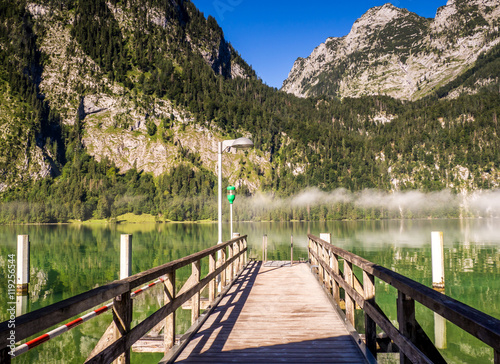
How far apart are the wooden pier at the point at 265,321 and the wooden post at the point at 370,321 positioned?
12mm

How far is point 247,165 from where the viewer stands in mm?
181500

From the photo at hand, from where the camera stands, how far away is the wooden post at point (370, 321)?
14.9ft

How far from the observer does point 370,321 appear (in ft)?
15.2

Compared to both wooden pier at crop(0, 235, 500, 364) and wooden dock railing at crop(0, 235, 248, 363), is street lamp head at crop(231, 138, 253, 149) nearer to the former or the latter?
wooden pier at crop(0, 235, 500, 364)

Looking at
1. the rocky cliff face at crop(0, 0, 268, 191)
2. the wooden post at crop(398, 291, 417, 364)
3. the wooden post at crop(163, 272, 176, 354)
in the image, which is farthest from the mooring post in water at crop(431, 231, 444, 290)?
the rocky cliff face at crop(0, 0, 268, 191)

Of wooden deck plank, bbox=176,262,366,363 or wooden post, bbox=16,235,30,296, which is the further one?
wooden post, bbox=16,235,30,296

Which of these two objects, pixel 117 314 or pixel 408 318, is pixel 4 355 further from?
pixel 408 318

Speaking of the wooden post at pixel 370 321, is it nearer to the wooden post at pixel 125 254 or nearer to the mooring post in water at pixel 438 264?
the wooden post at pixel 125 254

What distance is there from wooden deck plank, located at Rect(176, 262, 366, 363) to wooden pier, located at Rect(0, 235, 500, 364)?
0.6 inches

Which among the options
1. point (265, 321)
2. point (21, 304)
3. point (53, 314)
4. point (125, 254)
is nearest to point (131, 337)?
point (53, 314)

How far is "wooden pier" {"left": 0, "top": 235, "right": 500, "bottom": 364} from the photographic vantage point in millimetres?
2364

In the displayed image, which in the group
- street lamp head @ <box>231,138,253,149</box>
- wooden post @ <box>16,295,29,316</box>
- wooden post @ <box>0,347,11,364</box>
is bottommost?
wooden post @ <box>16,295,29,316</box>

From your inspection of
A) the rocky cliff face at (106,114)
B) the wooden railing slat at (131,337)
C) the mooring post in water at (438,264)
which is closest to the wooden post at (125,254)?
the wooden railing slat at (131,337)

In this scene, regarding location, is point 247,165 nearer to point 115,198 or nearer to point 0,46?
point 115,198
